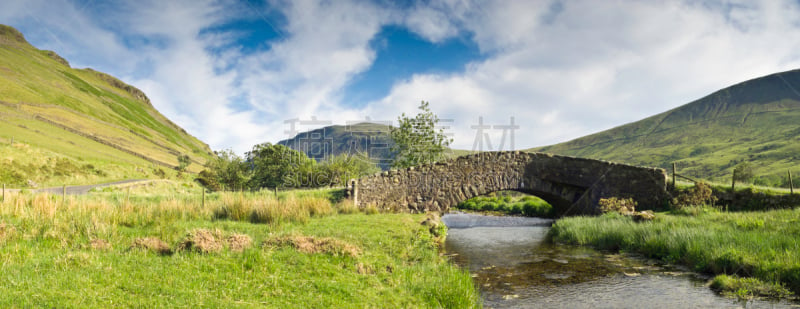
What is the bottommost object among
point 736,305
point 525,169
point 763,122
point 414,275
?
point 736,305

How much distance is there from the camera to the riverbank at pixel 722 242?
839cm

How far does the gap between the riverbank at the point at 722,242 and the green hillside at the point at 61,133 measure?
44157 mm

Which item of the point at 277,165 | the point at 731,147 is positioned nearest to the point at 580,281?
the point at 277,165

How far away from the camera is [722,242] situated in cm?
1080

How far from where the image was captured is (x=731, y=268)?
31.3ft

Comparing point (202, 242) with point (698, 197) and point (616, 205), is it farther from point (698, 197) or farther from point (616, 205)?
point (698, 197)

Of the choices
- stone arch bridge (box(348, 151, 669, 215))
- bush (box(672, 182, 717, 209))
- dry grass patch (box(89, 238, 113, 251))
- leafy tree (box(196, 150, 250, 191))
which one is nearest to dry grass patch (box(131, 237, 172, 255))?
dry grass patch (box(89, 238, 113, 251))

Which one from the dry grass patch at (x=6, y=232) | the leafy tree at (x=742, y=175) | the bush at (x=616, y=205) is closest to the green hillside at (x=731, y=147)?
the leafy tree at (x=742, y=175)

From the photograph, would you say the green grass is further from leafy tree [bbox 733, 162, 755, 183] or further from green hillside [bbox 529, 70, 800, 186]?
green hillside [bbox 529, 70, 800, 186]

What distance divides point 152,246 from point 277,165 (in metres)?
33.1

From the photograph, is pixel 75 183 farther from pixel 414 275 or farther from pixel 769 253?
pixel 769 253

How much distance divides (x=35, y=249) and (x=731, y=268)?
15.1 m

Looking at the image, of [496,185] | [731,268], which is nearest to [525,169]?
[496,185]

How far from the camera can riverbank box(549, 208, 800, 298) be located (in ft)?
27.5
